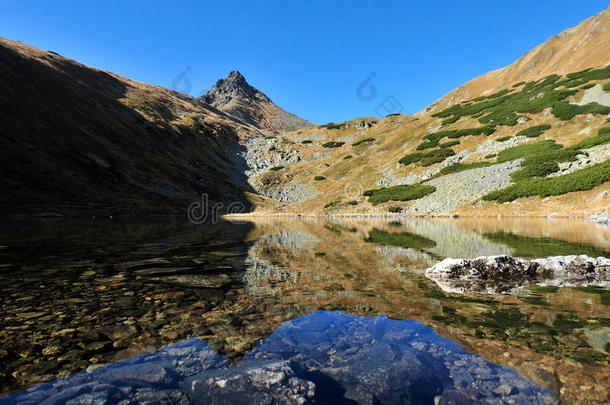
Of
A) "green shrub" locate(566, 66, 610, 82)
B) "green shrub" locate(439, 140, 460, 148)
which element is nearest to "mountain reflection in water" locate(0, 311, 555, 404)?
"green shrub" locate(439, 140, 460, 148)

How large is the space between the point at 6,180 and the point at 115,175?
794 inches

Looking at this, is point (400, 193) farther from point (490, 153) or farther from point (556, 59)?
point (556, 59)

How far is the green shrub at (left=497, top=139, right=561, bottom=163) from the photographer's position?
172 ft

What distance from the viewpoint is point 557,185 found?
40.3m

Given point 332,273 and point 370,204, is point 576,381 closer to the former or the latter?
point 332,273

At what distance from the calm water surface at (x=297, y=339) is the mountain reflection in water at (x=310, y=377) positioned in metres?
0.02

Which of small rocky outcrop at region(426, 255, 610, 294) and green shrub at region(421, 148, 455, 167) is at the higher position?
green shrub at region(421, 148, 455, 167)

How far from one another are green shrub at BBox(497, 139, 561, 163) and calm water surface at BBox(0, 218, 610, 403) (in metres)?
56.0

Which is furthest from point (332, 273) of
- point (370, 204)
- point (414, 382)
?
point (370, 204)

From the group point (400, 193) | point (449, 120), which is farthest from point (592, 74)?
point (400, 193)

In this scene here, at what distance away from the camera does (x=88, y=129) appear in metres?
75.5

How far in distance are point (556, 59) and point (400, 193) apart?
83772 millimetres

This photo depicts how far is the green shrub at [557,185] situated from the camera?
36688 mm

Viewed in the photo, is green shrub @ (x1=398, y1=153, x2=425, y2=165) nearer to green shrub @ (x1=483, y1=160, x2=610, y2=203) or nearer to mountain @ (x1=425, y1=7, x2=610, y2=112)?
green shrub @ (x1=483, y1=160, x2=610, y2=203)
